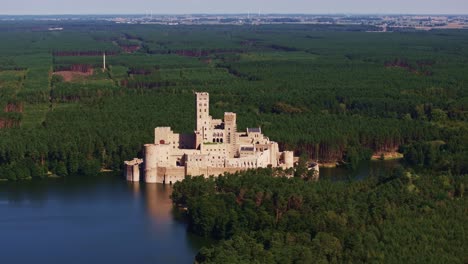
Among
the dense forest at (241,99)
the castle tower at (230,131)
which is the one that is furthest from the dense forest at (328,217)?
the dense forest at (241,99)

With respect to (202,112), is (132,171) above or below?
below

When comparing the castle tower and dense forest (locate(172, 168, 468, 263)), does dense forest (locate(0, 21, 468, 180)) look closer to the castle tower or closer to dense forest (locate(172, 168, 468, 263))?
Answer: the castle tower

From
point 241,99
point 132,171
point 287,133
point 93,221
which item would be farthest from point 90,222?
point 241,99

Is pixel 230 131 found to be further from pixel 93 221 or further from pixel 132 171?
pixel 93 221

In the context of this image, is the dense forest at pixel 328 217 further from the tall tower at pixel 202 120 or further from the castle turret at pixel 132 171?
the castle turret at pixel 132 171

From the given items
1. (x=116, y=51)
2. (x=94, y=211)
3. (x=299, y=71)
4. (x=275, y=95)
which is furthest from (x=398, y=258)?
(x=116, y=51)

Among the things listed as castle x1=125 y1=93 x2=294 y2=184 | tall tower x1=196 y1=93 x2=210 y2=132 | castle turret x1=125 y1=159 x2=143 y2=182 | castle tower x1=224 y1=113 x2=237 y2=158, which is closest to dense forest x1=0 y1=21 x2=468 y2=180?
castle turret x1=125 y1=159 x2=143 y2=182
